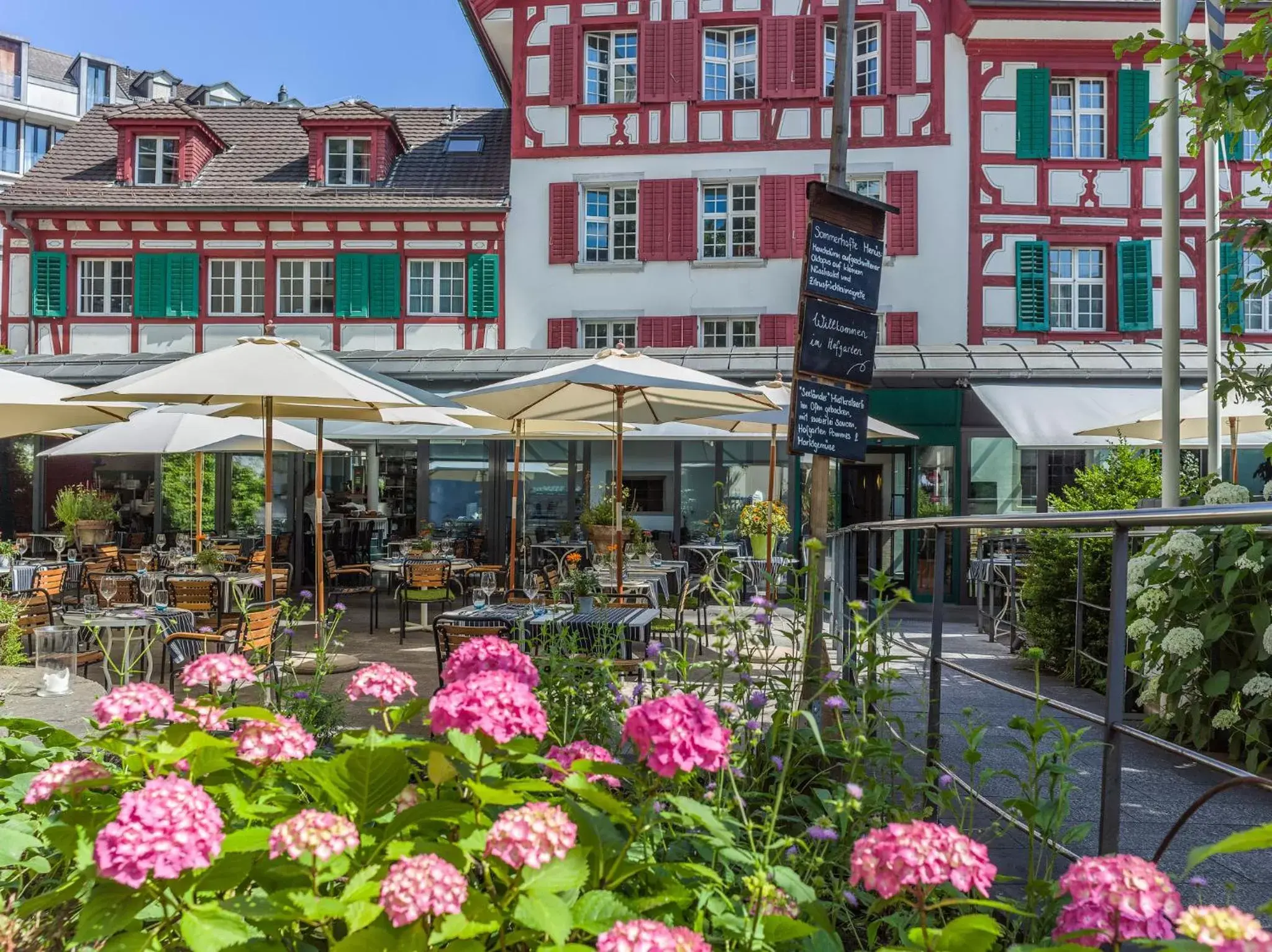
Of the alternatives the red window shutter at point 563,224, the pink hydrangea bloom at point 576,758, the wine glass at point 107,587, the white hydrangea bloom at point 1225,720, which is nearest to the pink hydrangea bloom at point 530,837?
the pink hydrangea bloom at point 576,758

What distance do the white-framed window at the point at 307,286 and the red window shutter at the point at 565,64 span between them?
4482mm

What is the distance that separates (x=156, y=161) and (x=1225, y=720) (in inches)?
700

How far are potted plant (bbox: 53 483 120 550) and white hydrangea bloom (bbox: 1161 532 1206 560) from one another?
1255 centimetres

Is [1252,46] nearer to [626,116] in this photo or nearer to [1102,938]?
[1102,938]

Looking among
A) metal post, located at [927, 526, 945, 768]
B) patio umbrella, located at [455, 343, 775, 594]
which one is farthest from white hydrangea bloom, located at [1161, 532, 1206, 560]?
patio umbrella, located at [455, 343, 775, 594]

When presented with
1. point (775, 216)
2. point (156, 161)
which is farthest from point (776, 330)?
point (156, 161)

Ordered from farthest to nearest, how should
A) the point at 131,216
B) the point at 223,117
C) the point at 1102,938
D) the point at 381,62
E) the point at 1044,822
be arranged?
the point at 381,62
the point at 223,117
the point at 131,216
the point at 1044,822
the point at 1102,938

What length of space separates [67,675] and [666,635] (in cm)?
460

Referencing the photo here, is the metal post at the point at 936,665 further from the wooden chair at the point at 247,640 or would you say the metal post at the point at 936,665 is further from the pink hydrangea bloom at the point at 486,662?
the wooden chair at the point at 247,640

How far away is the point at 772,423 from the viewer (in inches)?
348

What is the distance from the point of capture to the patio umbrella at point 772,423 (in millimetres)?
8352

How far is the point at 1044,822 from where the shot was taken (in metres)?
1.88

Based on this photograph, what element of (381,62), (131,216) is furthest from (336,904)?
(381,62)

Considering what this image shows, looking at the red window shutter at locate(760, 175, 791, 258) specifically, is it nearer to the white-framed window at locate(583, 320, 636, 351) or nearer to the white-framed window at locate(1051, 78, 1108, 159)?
the white-framed window at locate(583, 320, 636, 351)
